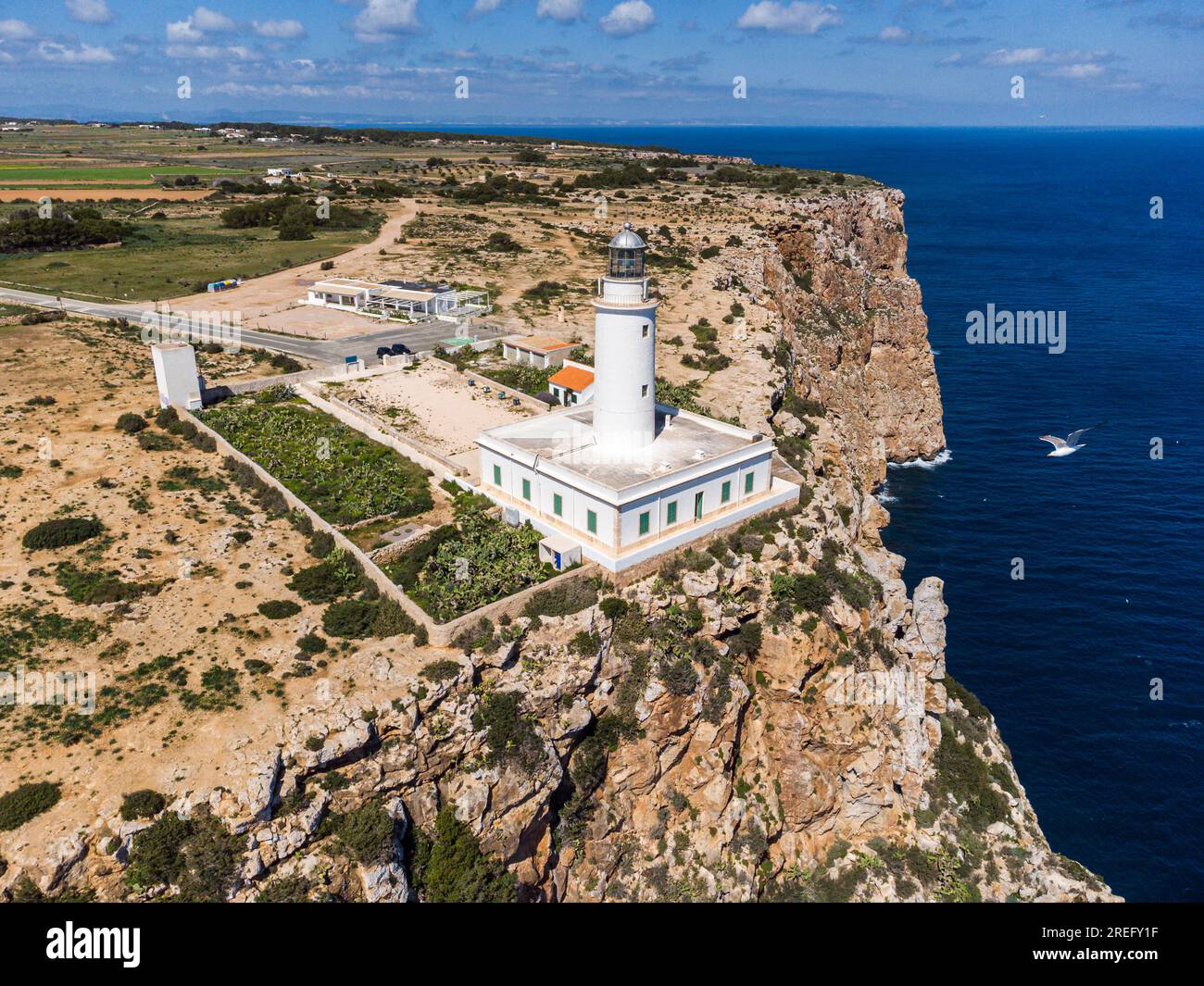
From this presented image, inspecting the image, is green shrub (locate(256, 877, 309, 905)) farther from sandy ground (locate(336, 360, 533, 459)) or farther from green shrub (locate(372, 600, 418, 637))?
sandy ground (locate(336, 360, 533, 459))

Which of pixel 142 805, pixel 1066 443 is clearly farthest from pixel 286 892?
pixel 1066 443

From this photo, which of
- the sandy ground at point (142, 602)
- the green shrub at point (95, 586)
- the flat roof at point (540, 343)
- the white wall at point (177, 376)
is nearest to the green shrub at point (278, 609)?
the sandy ground at point (142, 602)

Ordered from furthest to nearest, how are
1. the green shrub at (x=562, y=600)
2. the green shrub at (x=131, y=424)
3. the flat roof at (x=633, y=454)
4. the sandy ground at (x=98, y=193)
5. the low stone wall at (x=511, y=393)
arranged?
the sandy ground at (x=98, y=193) → the low stone wall at (x=511, y=393) → the green shrub at (x=131, y=424) → the flat roof at (x=633, y=454) → the green shrub at (x=562, y=600)

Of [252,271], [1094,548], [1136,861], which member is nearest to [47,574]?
[1136,861]

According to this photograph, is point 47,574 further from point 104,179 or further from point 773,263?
point 104,179

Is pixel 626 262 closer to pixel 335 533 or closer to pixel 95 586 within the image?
pixel 335 533

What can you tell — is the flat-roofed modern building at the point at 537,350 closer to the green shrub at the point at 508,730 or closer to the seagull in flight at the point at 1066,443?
the green shrub at the point at 508,730
